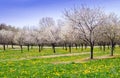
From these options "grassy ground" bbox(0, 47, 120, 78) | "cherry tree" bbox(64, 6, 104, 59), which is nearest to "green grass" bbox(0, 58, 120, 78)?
"grassy ground" bbox(0, 47, 120, 78)

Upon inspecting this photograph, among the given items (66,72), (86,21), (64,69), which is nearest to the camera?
(66,72)

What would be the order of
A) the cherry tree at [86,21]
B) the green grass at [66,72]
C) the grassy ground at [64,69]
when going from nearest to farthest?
the green grass at [66,72] < the grassy ground at [64,69] < the cherry tree at [86,21]

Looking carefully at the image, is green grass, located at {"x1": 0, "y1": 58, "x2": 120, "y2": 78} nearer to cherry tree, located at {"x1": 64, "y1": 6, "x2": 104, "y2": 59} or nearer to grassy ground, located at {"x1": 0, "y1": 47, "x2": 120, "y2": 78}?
grassy ground, located at {"x1": 0, "y1": 47, "x2": 120, "y2": 78}

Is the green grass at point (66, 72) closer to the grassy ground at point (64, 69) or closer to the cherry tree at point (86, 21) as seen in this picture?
the grassy ground at point (64, 69)

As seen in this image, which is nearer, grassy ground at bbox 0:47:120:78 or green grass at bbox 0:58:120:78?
green grass at bbox 0:58:120:78

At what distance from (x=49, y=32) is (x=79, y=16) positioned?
5493cm

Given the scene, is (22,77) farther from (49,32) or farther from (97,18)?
(49,32)

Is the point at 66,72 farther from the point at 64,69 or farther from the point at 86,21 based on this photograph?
the point at 86,21

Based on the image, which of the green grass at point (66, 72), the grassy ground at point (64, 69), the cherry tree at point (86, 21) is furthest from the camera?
the cherry tree at point (86, 21)

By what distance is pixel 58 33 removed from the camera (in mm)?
101688

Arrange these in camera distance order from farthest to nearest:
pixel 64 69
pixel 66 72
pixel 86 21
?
pixel 86 21 < pixel 64 69 < pixel 66 72

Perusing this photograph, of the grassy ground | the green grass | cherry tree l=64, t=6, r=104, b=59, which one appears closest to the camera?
the green grass

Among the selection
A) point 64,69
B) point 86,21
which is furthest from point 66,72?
point 86,21

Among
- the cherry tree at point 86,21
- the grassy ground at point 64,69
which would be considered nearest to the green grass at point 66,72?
the grassy ground at point 64,69
